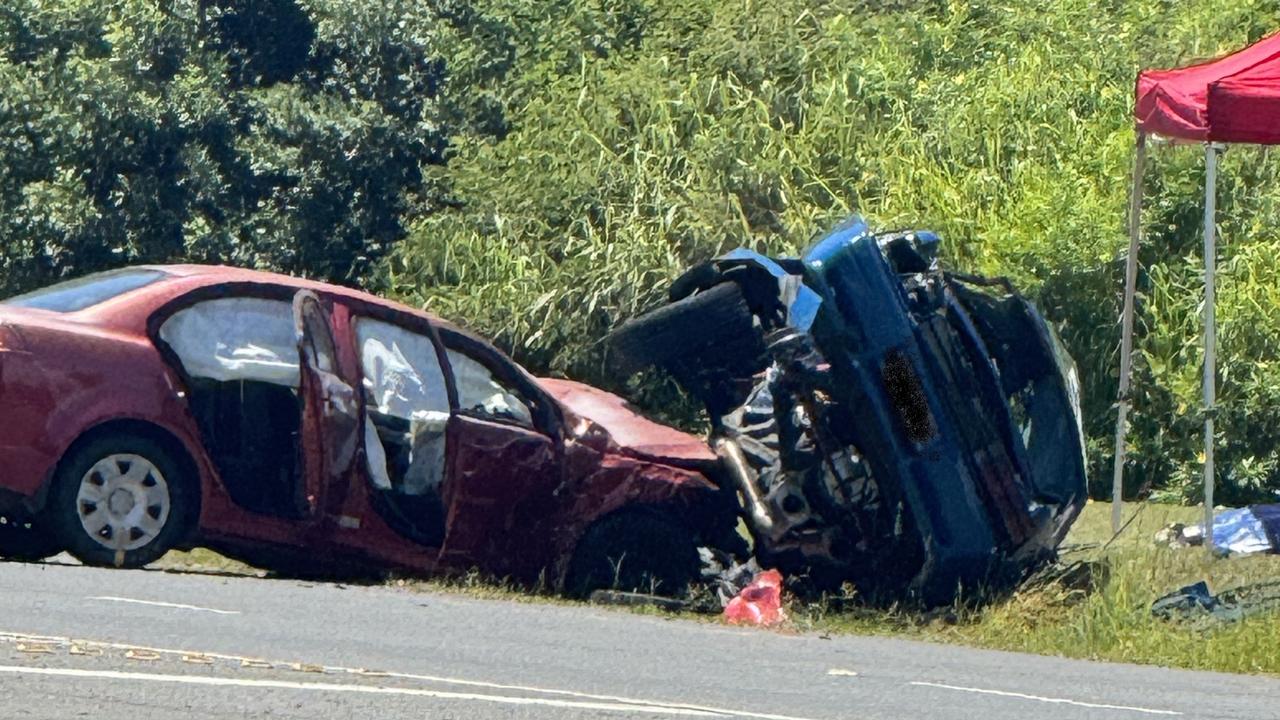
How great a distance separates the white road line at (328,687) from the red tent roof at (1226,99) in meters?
5.94

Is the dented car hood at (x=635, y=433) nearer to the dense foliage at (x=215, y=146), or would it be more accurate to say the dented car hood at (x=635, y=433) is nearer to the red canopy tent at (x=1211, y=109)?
the red canopy tent at (x=1211, y=109)

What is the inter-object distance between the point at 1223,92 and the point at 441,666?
595 centimetres

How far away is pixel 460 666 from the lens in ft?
24.3

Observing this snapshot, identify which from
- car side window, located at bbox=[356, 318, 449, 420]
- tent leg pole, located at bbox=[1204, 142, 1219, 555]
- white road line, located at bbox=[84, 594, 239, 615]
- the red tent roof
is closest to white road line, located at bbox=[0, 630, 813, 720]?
white road line, located at bbox=[84, 594, 239, 615]

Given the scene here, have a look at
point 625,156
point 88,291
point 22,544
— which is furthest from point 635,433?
point 625,156

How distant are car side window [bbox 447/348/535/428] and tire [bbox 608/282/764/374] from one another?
624 mm

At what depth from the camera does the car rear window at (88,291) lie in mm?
9570

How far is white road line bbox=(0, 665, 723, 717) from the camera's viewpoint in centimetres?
638

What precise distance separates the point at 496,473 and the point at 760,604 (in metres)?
1.35

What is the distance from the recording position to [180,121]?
65.7 ft

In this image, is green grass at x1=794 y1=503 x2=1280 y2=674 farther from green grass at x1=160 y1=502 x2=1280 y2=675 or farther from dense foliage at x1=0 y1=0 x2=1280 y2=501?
dense foliage at x1=0 y1=0 x2=1280 y2=501

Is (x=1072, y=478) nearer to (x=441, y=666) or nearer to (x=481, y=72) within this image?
(x=441, y=666)

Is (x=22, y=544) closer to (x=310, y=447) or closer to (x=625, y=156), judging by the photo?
(x=310, y=447)

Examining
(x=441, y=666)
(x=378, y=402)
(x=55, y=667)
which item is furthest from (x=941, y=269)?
(x=55, y=667)
